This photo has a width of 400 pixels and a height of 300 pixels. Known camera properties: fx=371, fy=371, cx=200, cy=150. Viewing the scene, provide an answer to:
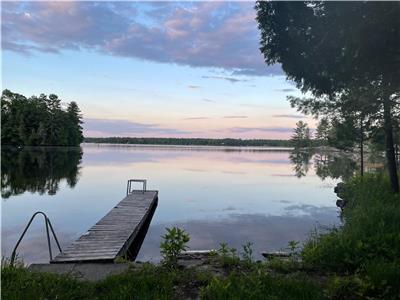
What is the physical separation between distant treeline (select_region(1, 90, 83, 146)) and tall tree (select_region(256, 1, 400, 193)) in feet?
251

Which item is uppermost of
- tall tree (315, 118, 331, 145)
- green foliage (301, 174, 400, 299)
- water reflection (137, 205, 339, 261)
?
tall tree (315, 118, 331, 145)

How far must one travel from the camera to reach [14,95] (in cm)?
8188

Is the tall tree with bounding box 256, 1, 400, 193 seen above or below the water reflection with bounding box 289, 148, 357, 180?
above

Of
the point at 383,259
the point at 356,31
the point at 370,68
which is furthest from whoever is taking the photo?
the point at 370,68

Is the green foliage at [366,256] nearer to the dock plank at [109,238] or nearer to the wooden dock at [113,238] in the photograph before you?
the wooden dock at [113,238]

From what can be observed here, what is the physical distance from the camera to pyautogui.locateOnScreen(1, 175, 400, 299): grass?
445 centimetres

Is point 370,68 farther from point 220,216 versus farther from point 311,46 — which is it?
point 220,216

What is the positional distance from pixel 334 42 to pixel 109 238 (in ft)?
26.9

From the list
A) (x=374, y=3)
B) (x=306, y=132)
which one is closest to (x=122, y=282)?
(x=374, y=3)

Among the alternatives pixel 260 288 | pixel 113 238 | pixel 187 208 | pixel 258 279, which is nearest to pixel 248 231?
pixel 187 208

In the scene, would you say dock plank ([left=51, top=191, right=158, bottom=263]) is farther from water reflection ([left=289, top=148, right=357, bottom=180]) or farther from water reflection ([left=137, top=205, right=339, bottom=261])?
water reflection ([left=289, top=148, right=357, bottom=180])

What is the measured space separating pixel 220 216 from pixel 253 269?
11.6 meters

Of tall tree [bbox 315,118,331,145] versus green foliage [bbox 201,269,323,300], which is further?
tall tree [bbox 315,118,331,145]

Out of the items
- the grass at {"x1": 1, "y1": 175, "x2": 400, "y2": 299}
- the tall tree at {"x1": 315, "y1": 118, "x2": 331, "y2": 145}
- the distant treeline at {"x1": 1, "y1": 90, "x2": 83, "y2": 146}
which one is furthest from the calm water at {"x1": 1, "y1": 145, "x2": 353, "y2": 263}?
the distant treeline at {"x1": 1, "y1": 90, "x2": 83, "y2": 146}
